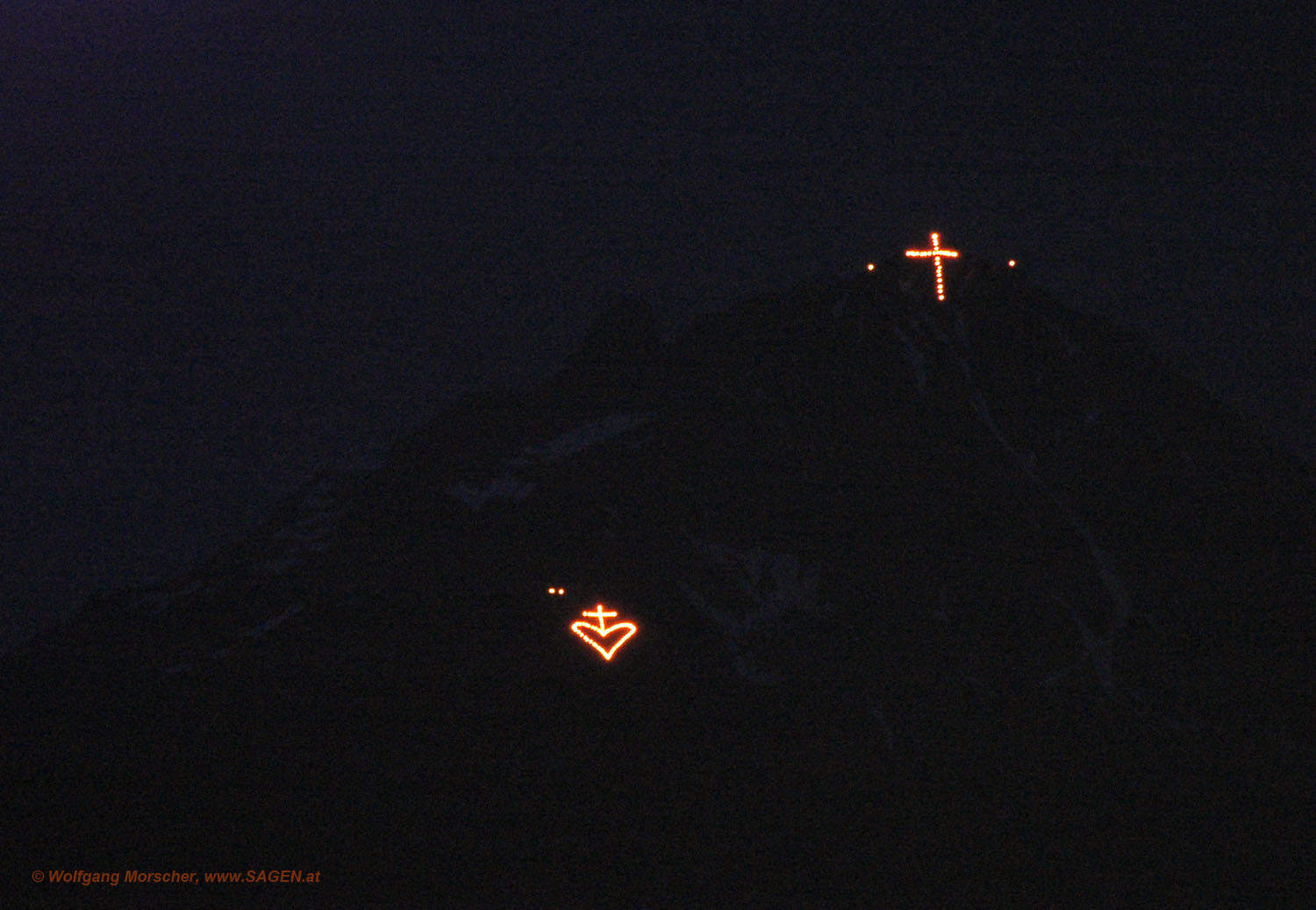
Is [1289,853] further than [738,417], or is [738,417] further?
[738,417]

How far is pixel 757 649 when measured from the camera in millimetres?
136250

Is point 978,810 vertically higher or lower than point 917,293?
lower

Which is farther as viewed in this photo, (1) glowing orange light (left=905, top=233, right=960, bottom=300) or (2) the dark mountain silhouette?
(2) the dark mountain silhouette

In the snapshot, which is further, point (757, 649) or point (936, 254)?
point (757, 649)

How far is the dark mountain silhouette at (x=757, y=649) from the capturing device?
123m

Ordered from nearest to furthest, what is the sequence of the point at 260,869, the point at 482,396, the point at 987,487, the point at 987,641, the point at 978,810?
1. the point at 260,869
2. the point at 978,810
3. the point at 987,641
4. the point at 987,487
5. the point at 482,396

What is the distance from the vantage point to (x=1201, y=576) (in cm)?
14362

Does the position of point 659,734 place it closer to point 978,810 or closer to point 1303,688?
point 978,810

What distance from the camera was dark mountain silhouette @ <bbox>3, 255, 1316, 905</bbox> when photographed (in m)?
123

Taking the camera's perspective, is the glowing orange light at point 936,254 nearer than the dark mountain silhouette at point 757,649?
Yes

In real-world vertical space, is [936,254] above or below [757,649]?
above

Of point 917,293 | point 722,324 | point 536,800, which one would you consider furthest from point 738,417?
point 536,800

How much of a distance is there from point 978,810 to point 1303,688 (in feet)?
114

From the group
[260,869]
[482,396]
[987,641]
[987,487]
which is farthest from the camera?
[482,396]
